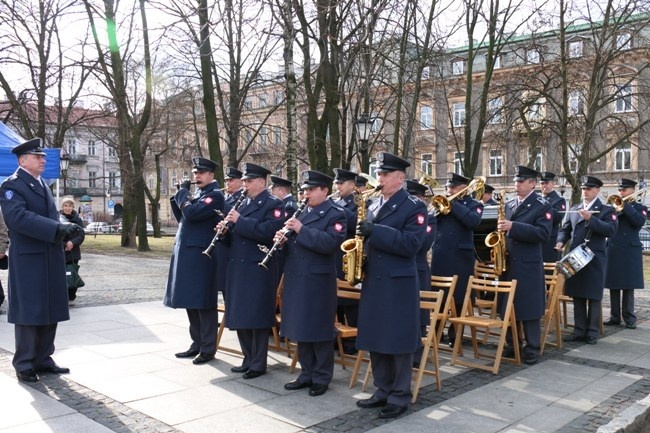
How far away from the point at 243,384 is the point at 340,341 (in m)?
1.11

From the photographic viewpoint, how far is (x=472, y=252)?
26.7ft

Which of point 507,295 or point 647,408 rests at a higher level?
point 507,295

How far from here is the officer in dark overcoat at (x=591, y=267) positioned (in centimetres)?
830

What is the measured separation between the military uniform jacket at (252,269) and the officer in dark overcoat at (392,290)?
125cm

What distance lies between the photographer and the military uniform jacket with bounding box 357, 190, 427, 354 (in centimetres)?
519

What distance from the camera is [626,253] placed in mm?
9438

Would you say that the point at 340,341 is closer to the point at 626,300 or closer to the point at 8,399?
the point at 8,399

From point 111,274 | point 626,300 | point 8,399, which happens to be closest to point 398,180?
point 8,399

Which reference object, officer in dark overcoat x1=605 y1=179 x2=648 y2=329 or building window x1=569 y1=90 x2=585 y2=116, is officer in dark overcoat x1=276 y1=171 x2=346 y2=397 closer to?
officer in dark overcoat x1=605 y1=179 x2=648 y2=329

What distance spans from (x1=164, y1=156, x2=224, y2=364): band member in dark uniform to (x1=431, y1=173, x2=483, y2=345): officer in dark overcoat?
2.91 meters

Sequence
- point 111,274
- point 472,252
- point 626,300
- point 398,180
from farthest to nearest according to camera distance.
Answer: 1. point 111,274
2. point 626,300
3. point 472,252
4. point 398,180

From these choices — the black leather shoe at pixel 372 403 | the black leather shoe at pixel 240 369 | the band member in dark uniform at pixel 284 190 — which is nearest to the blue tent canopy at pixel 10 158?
the band member in dark uniform at pixel 284 190

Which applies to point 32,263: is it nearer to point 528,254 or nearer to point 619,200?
point 528,254

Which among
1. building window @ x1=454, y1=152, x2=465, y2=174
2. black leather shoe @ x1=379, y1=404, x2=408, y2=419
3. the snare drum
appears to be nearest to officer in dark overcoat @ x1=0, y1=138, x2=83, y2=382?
black leather shoe @ x1=379, y1=404, x2=408, y2=419
